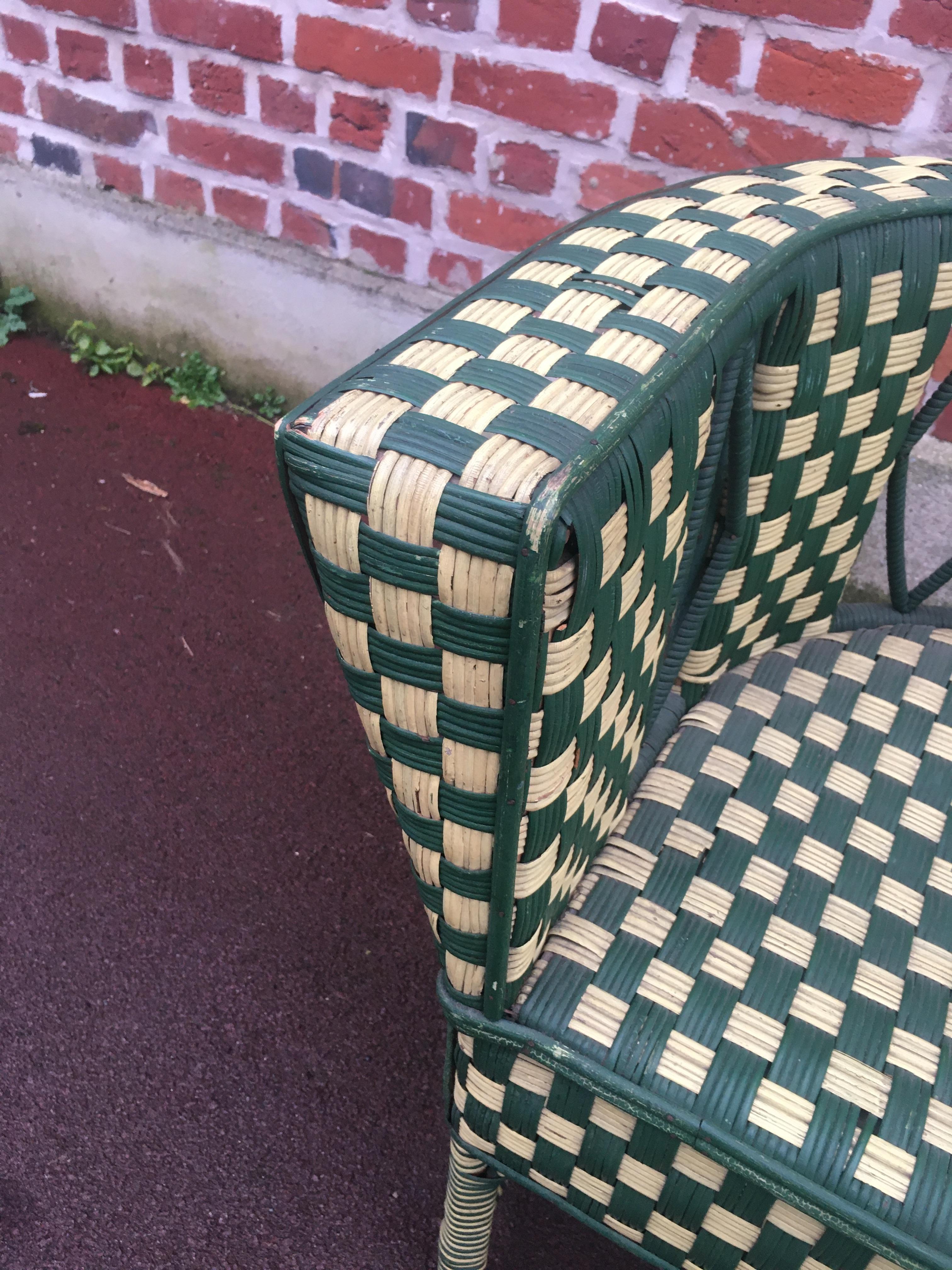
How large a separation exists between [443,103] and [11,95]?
1.02 metres

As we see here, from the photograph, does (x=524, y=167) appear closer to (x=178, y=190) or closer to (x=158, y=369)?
(x=178, y=190)

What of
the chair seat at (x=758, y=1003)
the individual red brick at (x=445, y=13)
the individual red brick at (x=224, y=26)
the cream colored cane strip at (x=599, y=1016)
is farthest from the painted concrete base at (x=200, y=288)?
the cream colored cane strip at (x=599, y=1016)

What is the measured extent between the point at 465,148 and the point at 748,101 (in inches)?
18.1

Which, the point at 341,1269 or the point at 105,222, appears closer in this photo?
the point at 341,1269

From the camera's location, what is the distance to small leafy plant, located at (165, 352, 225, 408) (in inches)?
85.4

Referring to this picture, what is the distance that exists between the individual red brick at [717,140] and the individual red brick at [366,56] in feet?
1.19

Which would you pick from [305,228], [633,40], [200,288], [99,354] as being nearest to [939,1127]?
[633,40]

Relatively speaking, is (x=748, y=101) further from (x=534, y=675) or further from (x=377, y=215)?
(x=534, y=675)

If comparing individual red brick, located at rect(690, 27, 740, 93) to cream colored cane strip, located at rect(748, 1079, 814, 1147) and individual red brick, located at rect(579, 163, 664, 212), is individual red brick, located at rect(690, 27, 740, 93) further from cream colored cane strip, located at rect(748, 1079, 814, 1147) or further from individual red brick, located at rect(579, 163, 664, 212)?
cream colored cane strip, located at rect(748, 1079, 814, 1147)

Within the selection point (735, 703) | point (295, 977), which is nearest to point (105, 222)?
point (295, 977)

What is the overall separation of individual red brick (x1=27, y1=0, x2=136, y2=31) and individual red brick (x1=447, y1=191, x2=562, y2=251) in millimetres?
695

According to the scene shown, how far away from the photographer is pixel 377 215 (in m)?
1.73

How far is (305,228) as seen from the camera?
1828mm

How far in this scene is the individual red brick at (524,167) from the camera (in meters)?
1.51
